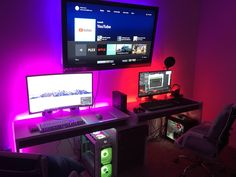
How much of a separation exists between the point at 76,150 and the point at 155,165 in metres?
1.02

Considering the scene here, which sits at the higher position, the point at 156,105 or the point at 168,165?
the point at 156,105

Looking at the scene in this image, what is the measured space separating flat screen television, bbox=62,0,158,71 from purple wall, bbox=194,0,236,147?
3.61ft

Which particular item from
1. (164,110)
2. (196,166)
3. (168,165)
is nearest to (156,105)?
(164,110)

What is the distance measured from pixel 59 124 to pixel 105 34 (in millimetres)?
1097

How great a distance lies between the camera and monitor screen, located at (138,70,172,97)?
3029mm

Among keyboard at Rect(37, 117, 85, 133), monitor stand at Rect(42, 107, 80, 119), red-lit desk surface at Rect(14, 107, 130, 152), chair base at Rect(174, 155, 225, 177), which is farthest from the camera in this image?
chair base at Rect(174, 155, 225, 177)

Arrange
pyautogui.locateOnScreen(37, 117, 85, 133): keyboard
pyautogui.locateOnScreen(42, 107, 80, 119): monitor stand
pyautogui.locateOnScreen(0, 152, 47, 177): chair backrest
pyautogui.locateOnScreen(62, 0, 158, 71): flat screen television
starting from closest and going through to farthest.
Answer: pyautogui.locateOnScreen(0, 152, 47, 177): chair backrest
pyautogui.locateOnScreen(37, 117, 85, 133): keyboard
pyautogui.locateOnScreen(62, 0, 158, 71): flat screen television
pyautogui.locateOnScreen(42, 107, 80, 119): monitor stand

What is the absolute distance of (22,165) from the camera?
1.38 meters

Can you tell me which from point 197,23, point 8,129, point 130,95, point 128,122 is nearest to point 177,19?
point 197,23

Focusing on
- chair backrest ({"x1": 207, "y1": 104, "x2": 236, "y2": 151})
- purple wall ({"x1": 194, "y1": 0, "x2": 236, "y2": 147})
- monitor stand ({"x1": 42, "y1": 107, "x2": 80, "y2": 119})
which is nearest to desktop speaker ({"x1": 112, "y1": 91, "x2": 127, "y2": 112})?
monitor stand ({"x1": 42, "y1": 107, "x2": 80, "y2": 119})

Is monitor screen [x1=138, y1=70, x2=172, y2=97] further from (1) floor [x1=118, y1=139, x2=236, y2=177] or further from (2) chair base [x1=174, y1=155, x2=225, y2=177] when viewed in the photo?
(2) chair base [x1=174, y1=155, x2=225, y2=177]

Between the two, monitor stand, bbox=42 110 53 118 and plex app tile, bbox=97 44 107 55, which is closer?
monitor stand, bbox=42 110 53 118

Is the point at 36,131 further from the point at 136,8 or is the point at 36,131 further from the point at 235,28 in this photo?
the point at 235,28

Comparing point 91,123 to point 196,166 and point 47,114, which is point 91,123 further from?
→ point 196,166
